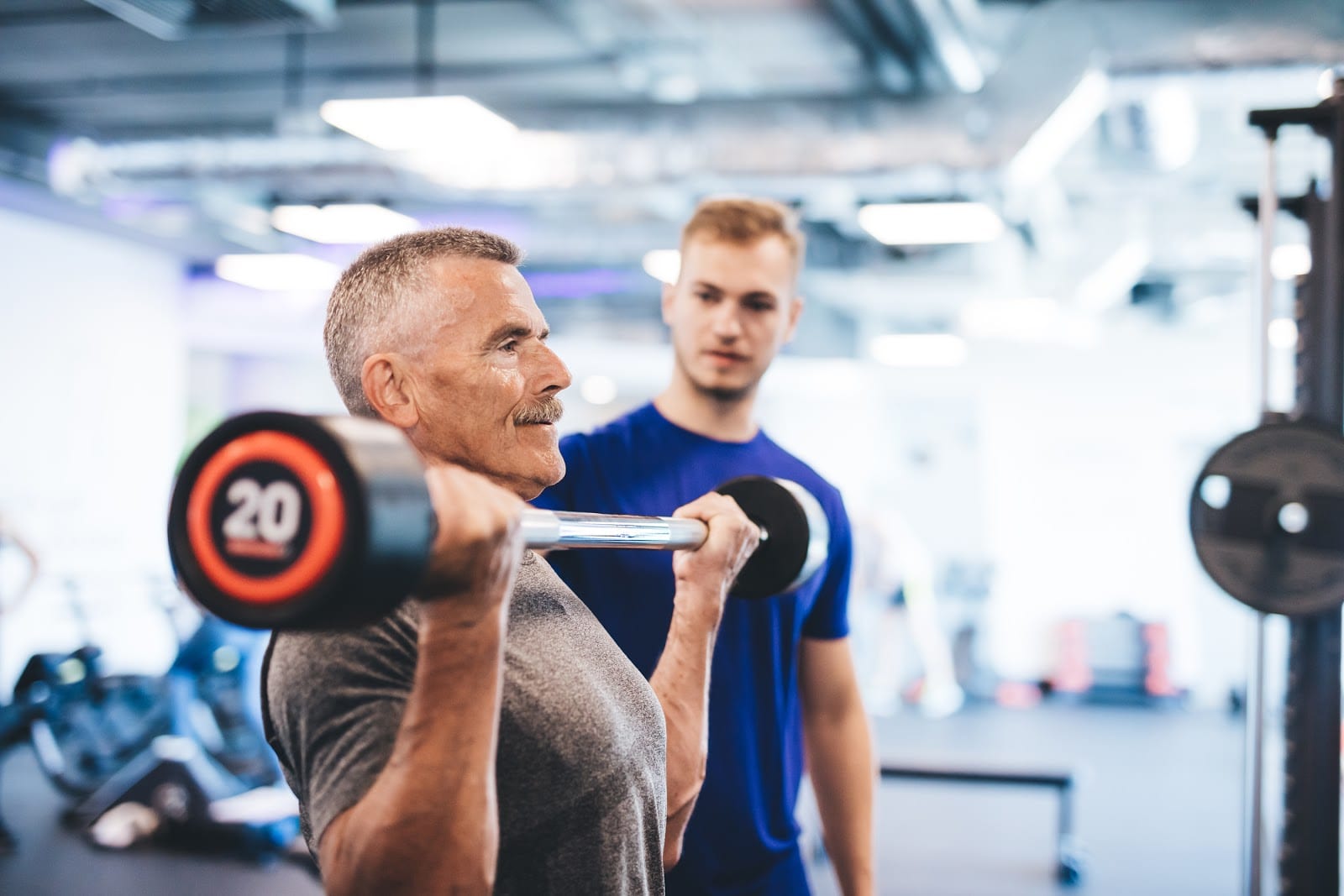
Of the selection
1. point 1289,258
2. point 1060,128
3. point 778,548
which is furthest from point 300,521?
point 1289,258

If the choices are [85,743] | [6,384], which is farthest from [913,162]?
[6,384]

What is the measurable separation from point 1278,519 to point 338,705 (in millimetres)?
2146

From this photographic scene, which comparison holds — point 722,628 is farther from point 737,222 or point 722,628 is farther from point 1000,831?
point 1000,831

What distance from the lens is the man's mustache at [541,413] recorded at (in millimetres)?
1107

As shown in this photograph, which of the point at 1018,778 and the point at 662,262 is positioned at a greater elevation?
the point at 662,262

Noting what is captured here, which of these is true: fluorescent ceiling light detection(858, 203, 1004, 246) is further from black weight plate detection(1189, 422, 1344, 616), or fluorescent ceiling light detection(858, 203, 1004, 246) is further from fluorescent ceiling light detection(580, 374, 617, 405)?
fluorescent ceiling light detection(580, 374, 617, 405)

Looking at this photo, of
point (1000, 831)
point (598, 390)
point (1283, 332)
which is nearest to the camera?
point (1000, 831)

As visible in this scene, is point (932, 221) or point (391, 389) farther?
point (932, 221)

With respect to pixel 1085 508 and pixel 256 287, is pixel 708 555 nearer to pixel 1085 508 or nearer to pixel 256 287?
pixel 256 287

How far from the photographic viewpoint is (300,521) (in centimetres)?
67

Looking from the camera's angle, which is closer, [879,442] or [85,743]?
[85,743]

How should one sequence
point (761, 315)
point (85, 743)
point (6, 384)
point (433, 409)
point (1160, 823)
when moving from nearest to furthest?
point (433, 409)
point (761, 315)
point (85, 743)
point (1160, 823)
point (6, 384)

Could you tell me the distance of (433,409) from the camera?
1.07m

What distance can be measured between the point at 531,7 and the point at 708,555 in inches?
154
